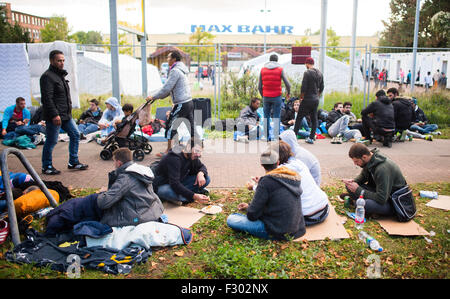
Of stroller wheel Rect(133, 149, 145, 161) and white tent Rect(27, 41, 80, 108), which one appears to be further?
white tent Rect(27, 41, 80, 108)

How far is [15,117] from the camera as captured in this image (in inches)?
410

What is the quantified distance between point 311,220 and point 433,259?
57.9 inches

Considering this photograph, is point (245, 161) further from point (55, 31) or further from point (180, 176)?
point (55, 31)

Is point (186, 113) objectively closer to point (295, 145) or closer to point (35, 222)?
point (295, 145)

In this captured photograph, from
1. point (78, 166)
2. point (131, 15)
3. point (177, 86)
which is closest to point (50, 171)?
point (78, 166)

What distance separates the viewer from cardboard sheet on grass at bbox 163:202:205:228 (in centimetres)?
534

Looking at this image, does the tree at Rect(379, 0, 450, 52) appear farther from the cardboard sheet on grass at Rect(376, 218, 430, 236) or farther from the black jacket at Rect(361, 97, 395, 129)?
the cardboard sheet on grass at Rect(376, 218, 430, 236)

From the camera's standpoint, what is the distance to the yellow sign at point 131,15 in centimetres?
1199

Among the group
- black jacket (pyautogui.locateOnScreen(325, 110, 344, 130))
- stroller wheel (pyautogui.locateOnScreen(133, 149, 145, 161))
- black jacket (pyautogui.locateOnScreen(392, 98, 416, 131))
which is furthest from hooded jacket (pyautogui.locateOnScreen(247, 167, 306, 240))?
black jacket (pyautogui.locateOnScreen(325, 110, 344, 130))

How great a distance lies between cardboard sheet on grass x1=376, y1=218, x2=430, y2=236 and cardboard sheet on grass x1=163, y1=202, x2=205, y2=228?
2.57m

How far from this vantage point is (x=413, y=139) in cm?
1111

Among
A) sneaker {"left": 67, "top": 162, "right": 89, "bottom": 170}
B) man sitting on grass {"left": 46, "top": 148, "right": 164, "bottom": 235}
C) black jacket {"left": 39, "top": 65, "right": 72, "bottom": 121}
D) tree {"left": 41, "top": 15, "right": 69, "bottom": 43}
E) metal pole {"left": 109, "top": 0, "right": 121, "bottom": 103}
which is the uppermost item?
tree {"left": 41, "top": 15, "right": 69, "bottom": 43}

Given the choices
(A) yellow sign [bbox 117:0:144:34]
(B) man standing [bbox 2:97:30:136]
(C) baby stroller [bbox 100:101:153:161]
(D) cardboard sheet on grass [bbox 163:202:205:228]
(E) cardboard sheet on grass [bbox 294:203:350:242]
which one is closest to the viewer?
(E) cardboard sheet on grass [bbox 294:203:350:242]

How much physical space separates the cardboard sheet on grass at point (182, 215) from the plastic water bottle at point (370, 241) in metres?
2.23
